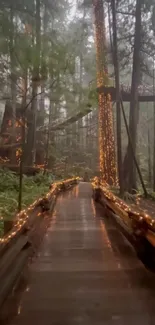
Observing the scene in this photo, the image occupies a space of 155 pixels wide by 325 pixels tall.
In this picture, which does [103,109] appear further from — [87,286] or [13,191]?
[87,286]

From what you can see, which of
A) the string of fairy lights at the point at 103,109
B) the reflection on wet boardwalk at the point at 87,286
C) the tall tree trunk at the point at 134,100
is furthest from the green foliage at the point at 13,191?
the tall tree trunk at the point at 134,100

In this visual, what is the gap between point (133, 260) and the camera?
19.0ft

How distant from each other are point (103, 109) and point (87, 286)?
1861 centimetres

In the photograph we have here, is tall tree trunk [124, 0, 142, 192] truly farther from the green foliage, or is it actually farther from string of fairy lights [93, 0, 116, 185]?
the green foliage

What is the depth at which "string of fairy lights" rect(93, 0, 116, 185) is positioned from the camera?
843 inches

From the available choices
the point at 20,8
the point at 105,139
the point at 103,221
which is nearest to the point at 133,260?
the point at 103,221

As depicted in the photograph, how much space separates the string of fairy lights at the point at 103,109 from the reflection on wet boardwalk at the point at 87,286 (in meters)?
14.4

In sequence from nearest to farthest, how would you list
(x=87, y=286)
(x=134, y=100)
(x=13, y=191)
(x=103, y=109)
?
(x=87, y=286)
(x=13, y=191)
(x=134, y=100)
(x=103, y=109)

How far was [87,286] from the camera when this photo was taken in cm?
449

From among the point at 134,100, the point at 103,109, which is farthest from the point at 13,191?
the point at 103,109

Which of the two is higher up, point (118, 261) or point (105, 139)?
point (105, 139)

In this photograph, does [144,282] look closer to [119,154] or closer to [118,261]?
[118,261]

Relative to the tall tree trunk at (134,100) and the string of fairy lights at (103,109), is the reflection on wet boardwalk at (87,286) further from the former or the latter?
the string of fairy lights at (103,109)

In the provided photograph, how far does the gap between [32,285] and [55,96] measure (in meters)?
18.4
